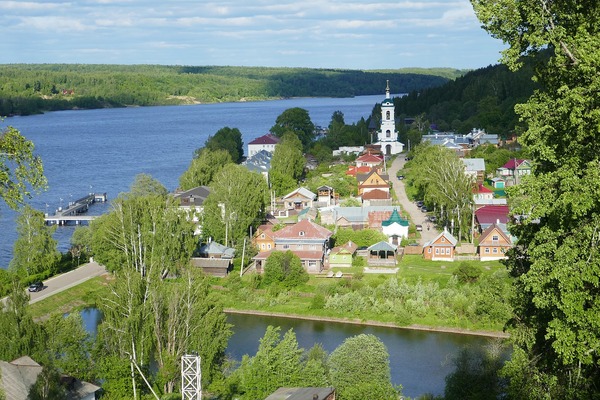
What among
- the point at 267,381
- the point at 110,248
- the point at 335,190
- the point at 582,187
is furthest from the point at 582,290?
the point at 335,190

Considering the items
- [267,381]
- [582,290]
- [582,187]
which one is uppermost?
[582,187]

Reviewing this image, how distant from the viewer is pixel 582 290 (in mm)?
7453

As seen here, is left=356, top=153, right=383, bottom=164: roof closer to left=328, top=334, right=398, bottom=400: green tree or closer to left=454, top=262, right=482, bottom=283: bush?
left=454, top=262, right=482, bottom=283: bush

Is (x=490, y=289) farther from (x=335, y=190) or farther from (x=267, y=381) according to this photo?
(x=335, y=190)

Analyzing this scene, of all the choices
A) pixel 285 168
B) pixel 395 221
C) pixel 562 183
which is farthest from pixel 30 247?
pixel 562 183

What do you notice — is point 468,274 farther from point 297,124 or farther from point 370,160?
point 297,124

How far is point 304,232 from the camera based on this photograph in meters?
28.1

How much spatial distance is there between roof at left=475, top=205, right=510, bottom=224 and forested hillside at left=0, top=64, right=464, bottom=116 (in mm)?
91239

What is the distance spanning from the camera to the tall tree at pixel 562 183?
732cm

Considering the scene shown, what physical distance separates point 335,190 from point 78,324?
79.1ft

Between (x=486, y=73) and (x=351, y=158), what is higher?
(x=486, y=73)

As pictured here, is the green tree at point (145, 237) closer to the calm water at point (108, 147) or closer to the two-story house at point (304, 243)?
the two-story house at point (304, 243)

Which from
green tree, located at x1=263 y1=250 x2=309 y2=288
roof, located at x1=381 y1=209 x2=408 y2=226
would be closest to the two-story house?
green tree, located at x1=263 y1=250 x2=309 y2=288

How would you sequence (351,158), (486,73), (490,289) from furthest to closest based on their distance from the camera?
(486,73) < (351,158) < (490,289)
